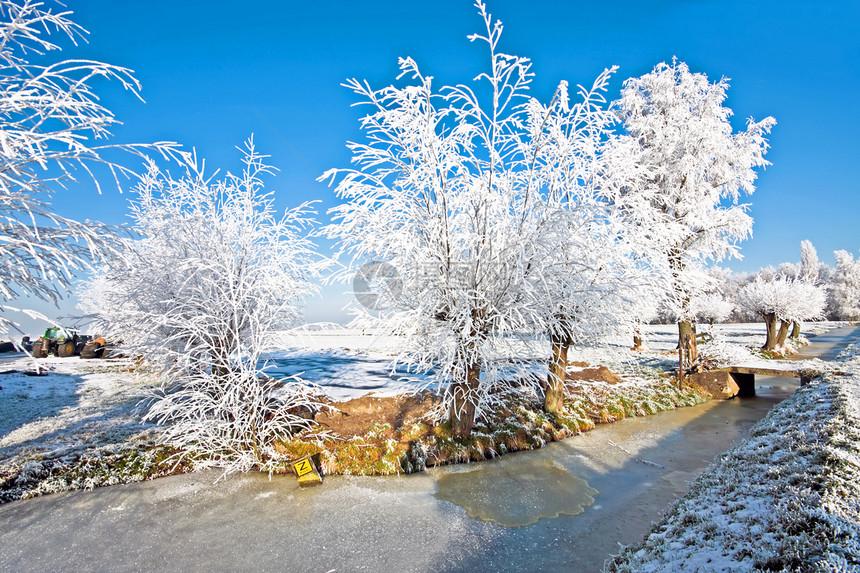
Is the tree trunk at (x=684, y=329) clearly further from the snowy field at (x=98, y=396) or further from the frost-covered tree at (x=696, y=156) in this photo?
the snowy field at (x=98, y=396)

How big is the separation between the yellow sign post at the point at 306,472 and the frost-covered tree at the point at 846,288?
261ft

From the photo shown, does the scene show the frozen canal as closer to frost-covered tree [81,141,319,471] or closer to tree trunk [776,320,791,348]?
frost-covered tree [81,141,319,471]

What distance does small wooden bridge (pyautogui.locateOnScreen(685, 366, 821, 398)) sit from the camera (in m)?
14.1

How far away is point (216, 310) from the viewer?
8.07 metres

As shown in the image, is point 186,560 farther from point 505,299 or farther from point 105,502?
point 505,299

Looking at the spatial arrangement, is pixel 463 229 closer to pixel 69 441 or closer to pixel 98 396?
pixel 69 441

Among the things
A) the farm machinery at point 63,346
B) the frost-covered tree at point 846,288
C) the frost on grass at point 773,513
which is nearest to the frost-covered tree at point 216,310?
the frost on grass at point 773,513

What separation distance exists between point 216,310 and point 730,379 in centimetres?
1678

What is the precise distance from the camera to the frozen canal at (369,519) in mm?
4992

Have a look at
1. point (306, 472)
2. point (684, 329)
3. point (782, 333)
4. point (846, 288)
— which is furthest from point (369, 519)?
point (846, 288)

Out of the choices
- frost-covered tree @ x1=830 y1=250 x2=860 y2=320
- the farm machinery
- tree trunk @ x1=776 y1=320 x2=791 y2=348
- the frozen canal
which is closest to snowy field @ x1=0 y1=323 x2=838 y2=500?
the frozen canal

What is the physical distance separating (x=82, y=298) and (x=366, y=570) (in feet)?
110

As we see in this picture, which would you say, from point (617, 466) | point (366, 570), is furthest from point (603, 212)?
point (366, 570)

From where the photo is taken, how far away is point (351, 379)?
13.0 metres
